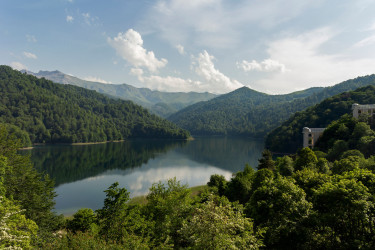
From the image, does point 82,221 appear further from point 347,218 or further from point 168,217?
point 347,218

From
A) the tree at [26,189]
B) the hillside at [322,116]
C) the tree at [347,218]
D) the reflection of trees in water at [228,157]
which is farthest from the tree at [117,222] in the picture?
the hillside at [322,116]

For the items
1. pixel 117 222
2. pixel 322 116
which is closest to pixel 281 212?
pixel 117 222

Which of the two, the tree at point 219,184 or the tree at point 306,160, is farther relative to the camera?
the tree at point 219,184

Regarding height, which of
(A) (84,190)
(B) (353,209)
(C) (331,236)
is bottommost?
(A) (84,190)

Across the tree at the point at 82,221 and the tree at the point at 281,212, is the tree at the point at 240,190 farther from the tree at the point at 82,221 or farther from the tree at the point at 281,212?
the tree at the point at 82,221

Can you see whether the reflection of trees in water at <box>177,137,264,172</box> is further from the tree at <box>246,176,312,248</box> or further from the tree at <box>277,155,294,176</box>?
the tree at <box>246,176,312,248</box>

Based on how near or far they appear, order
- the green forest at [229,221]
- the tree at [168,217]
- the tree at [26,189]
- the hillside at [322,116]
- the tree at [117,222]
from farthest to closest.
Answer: the hillside at [322,116]
the tree at [26,189]
the tree at [168,217]
the tree at [117,222]
the green forest at [229,221]

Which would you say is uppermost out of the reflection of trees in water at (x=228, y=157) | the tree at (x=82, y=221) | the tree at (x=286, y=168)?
the tree at (x=286, y=168)

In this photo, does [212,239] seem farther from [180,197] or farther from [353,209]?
[180,197]

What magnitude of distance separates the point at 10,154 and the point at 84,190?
33344 millimetres

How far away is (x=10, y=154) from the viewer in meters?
35.0

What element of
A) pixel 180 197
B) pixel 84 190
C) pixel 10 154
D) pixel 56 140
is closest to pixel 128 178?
pixel 84 190

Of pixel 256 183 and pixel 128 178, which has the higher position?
pixel 256 183

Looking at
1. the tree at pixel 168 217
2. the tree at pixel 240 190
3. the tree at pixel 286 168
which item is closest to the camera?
the tree at pixel 168 217
